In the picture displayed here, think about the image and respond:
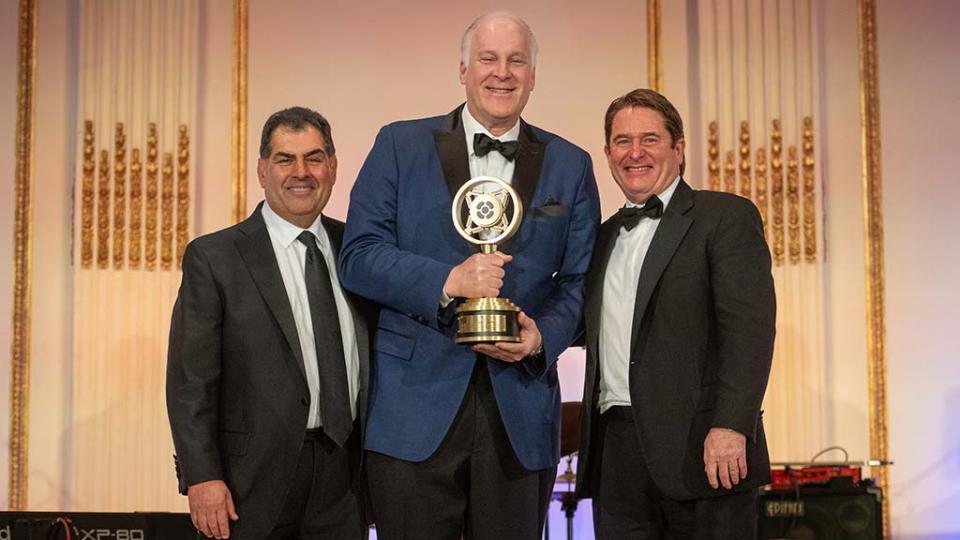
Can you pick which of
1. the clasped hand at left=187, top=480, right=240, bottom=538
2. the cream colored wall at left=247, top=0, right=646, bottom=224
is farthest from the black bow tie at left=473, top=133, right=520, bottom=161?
the cream colored wall at left=247, top=0, right=646, bottom=224

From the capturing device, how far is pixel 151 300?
21.2 ft

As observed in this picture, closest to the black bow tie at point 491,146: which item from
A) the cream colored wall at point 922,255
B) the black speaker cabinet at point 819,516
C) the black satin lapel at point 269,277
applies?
the black satin lapel at point 269,277

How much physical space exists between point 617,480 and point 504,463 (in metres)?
0.38

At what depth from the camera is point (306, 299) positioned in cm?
361

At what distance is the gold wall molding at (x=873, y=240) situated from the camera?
645cm

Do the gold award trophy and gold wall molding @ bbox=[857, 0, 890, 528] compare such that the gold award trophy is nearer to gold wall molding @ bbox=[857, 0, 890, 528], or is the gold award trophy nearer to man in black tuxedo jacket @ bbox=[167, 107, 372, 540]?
man in black tuxedo jacket @ bbox=[167, 107, 372, 540]

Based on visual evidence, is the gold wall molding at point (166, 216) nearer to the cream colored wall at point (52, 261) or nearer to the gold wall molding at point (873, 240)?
the cream colored wall at point (52, 261)

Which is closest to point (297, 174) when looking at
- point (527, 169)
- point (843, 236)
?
point (527, 169)

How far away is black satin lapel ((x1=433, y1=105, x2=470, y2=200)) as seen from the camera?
3338 mm

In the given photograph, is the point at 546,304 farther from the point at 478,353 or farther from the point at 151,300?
the point at 151,300

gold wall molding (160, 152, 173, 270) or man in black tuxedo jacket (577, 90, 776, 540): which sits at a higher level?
gold wall molding (160, 152, 173, 270)

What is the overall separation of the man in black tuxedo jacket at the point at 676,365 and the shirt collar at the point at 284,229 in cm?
88

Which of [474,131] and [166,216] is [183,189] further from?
[474,131]

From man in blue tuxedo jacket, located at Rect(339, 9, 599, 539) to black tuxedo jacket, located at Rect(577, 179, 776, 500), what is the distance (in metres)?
0.21
